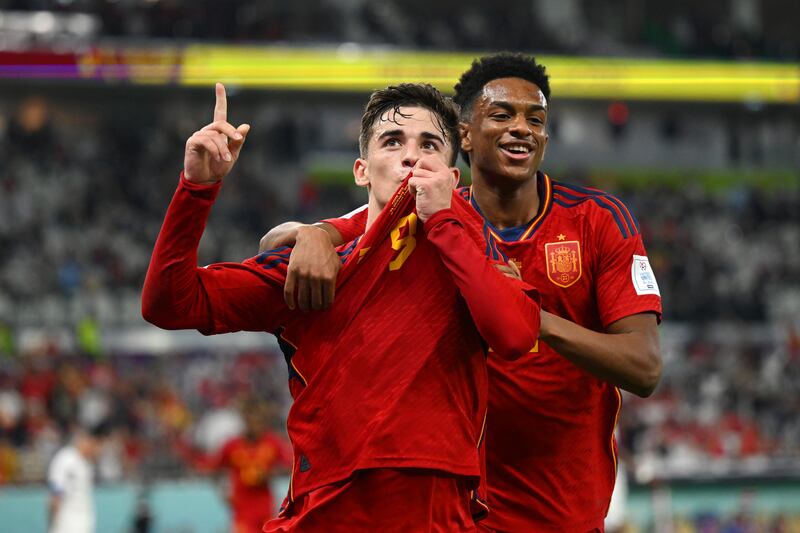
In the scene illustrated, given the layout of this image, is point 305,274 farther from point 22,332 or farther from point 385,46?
point 385,46

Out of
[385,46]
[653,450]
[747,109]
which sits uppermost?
[385,46]

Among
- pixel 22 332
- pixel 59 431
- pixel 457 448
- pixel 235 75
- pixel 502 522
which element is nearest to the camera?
pixel 457 448

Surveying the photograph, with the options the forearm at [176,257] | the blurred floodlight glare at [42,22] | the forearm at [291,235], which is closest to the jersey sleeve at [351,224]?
the forearm at [291,235]

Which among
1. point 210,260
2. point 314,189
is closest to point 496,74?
point 210,260

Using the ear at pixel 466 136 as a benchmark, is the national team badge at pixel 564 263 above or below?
below

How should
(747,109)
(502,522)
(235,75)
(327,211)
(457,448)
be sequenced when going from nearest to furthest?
(457,448) → (502,522) → (235,75) → (327,211) → (747,109)

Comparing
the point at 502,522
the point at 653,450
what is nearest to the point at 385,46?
the point at 653,450

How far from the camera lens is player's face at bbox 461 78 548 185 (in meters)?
3.85

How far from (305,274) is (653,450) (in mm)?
12831

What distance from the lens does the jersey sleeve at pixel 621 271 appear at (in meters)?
3.72

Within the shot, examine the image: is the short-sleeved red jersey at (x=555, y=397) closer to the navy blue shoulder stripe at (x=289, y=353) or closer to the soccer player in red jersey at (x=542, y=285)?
the soccer player in red jersey at (x=542, y=285)

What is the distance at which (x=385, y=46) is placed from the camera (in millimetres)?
22672

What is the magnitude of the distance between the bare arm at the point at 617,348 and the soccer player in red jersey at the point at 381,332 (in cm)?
40

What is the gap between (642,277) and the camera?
3.77m
